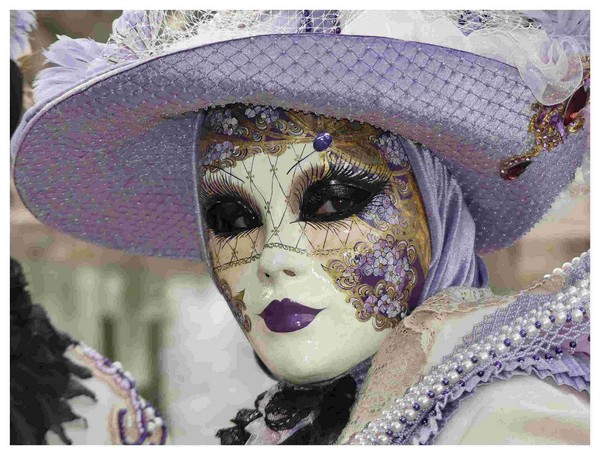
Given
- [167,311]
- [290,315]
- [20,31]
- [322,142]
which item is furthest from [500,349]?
[167,311]

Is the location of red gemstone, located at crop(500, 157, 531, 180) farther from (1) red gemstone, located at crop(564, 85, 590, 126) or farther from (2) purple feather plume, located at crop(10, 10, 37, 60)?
(2) purple feather plume, located at crop(10, 10, 37, 60)

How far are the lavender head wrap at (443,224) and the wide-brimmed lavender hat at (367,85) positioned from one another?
0.03 m

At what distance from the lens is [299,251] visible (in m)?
1.43

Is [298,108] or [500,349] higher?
[298,108]

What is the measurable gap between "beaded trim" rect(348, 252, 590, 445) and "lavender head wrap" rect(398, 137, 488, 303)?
0.22 metres

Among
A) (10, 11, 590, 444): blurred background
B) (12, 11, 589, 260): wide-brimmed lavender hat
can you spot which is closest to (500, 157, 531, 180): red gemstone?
(12, 11, 589, 260): wide-brimmed lavender hat

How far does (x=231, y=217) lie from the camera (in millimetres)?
1540

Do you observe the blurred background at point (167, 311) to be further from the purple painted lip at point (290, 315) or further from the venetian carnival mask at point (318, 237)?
the purple painted lip at point (290, 315)

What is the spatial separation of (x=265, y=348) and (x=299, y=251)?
17 centimetres

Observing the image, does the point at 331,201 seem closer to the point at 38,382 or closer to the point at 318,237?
the point at 318,237

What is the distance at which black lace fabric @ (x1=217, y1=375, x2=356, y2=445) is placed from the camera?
1.56 metres

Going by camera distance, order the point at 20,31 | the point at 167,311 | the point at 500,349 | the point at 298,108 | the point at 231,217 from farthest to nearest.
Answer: the point at 167,311, the point at 20,31, the point at 231,217, the point at 298,108, the point at 500,349

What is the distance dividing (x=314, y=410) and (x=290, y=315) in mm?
266

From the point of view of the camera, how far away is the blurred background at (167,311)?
2.30 meters
